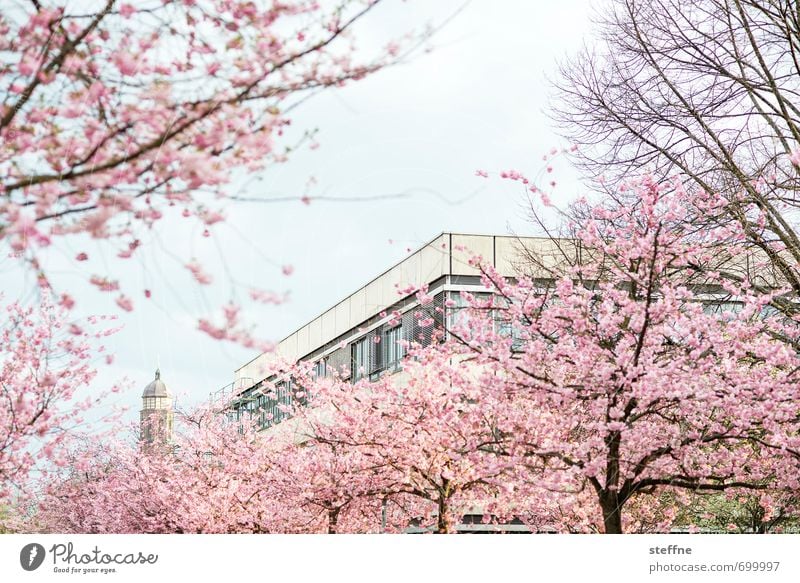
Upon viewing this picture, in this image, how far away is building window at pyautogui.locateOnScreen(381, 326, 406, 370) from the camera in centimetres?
2005

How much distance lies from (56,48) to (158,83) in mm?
472

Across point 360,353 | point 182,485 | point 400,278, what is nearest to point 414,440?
point 400,278

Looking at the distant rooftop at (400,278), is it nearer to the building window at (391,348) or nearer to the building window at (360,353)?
the building window at (360,353)

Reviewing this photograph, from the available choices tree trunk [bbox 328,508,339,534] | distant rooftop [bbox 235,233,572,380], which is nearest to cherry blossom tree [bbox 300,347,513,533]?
tree trunk [bbox 328,508,339,534]

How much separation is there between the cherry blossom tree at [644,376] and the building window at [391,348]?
10.7m

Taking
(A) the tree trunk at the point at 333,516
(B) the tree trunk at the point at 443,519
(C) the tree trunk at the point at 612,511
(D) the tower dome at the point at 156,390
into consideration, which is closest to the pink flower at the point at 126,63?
(C) the tree trunk at the point at 612,511

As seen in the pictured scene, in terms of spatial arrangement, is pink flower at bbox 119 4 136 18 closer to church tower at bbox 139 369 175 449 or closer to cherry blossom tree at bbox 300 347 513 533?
cherry blossom tree at bbox 300 347 513 533

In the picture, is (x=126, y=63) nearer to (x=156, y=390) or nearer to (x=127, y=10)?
(x=127, y=10)

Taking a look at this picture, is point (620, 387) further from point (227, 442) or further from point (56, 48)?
point (227, 442)

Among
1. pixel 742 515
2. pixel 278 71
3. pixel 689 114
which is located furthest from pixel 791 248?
pixel 742 515

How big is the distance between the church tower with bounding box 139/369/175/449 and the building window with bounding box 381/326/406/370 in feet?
21.1

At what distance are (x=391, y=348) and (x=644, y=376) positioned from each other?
13.5 m

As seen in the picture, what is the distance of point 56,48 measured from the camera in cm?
429

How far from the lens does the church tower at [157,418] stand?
2486 centimetres
